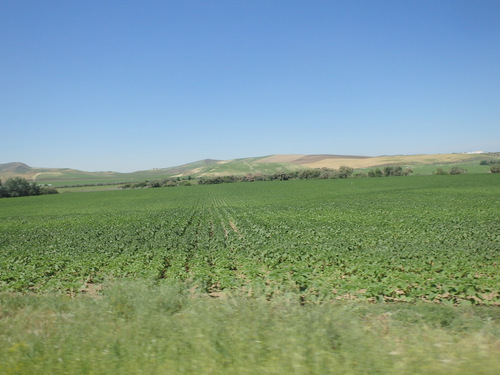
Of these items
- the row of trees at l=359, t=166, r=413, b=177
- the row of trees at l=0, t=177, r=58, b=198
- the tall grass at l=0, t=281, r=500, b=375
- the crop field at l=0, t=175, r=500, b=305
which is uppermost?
the row of trees at l=0, t=177, r=58, b=198

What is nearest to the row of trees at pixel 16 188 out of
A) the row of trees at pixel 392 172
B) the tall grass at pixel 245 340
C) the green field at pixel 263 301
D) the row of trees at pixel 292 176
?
the row of trees at pixel 292 176

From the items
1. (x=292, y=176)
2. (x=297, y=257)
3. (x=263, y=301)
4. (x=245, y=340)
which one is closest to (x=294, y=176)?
(x=292, y=176)

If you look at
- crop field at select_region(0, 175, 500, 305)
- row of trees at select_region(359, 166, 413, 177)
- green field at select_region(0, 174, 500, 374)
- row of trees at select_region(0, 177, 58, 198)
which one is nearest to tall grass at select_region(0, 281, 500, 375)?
green field at select_region(0, 174, 500, 374)

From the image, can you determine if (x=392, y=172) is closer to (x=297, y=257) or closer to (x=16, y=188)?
(x=297, y=257)

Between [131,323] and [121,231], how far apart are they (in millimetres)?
20109

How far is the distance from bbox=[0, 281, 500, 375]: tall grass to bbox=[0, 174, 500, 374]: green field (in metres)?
0.02

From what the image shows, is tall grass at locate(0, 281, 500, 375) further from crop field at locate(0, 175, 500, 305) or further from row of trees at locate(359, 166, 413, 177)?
row of trees at locate(359, 166, 413, 177)

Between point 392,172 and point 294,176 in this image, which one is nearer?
point 392,172

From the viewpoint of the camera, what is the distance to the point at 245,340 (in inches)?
207

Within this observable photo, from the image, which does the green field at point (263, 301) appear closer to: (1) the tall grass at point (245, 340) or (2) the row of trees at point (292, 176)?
(1) the tall grass at point (245, 340)

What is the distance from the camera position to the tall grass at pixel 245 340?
15.2 feet

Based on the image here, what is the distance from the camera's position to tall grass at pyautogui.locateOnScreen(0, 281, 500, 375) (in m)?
4.64

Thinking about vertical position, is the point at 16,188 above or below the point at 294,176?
above

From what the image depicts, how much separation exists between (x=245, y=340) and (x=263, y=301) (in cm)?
183
